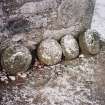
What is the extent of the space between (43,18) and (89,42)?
71 centimetres

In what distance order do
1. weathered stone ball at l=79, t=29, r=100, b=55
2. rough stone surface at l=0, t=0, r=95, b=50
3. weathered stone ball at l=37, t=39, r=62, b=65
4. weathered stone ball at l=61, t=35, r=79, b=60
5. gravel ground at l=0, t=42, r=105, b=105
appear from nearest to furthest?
1. gravel ground at l=0, t=42, r=105, b=105
2. rough stone surface at l=0, t=0, r=95, b=50
3. weathered stone ball at l=37, t=39, r=62, b=65
4. weathered stone ball at l=61, t=35, r=79, b=60
5. weathered stone ball at l=79, t=29, r=100, b=55

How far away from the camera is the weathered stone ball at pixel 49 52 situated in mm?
3424

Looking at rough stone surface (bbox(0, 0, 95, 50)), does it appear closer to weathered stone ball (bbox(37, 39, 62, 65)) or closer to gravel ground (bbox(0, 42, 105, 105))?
weathered stone ball (bbox(37, 39, 62, 65))

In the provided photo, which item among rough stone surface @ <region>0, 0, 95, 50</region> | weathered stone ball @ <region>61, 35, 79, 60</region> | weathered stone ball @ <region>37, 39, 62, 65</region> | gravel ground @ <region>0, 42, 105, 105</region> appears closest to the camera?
gravel ground @ <region>0, 42, 105, 105</region>

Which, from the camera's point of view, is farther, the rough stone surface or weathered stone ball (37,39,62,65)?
weathered stone ball (37,39,62,65)

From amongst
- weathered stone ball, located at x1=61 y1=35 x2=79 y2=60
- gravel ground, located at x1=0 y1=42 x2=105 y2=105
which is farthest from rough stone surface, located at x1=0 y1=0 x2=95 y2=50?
gravel ground, located at x1=0 y1=42 x2=105 y2=105

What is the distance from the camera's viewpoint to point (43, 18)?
343cm

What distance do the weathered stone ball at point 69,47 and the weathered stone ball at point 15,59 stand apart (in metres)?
0.54

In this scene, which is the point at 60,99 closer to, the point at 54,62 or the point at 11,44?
the point at 54,62

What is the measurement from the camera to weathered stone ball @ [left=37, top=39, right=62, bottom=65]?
11.2 ft

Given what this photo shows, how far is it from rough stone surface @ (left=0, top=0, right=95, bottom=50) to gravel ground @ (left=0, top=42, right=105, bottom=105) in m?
0.39

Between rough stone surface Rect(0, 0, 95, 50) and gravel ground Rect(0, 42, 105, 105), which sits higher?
rough stone surface Rect(0, 0, 95, 50)

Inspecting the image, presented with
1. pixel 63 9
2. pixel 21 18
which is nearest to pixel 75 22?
pixel 63 9

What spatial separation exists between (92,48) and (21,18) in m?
1.05
